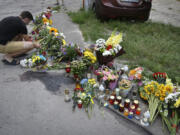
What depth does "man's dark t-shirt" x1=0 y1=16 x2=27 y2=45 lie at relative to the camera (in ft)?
12.0

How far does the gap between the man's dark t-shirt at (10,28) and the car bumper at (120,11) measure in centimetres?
291

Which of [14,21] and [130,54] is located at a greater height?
[14,21]

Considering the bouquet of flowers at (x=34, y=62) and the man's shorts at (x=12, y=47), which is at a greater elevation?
the man's shorts at (x=12, y=47)

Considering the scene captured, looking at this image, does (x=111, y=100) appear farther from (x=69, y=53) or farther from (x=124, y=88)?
(x=69, y=53)

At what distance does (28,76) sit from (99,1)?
3.76m

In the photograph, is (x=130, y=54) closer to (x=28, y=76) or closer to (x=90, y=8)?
(x=28, y=76)

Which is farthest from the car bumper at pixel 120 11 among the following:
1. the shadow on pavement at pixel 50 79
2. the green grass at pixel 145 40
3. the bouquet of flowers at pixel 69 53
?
the shadow on pavement at pixel 50 79

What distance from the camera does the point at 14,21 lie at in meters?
3.67

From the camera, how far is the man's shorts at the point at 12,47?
382 centimetres

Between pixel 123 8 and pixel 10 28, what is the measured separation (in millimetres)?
3652

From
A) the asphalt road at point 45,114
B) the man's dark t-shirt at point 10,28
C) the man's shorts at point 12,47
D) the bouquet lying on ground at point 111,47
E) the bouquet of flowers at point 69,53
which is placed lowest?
the asphalt road at point 45,114

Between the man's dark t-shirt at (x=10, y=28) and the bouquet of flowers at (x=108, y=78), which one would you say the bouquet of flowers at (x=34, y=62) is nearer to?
the man's dark t-shirt at (x=10, y=28)

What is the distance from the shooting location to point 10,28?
3689 millimetres

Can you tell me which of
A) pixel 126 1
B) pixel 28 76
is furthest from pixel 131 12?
pixel 28 76
